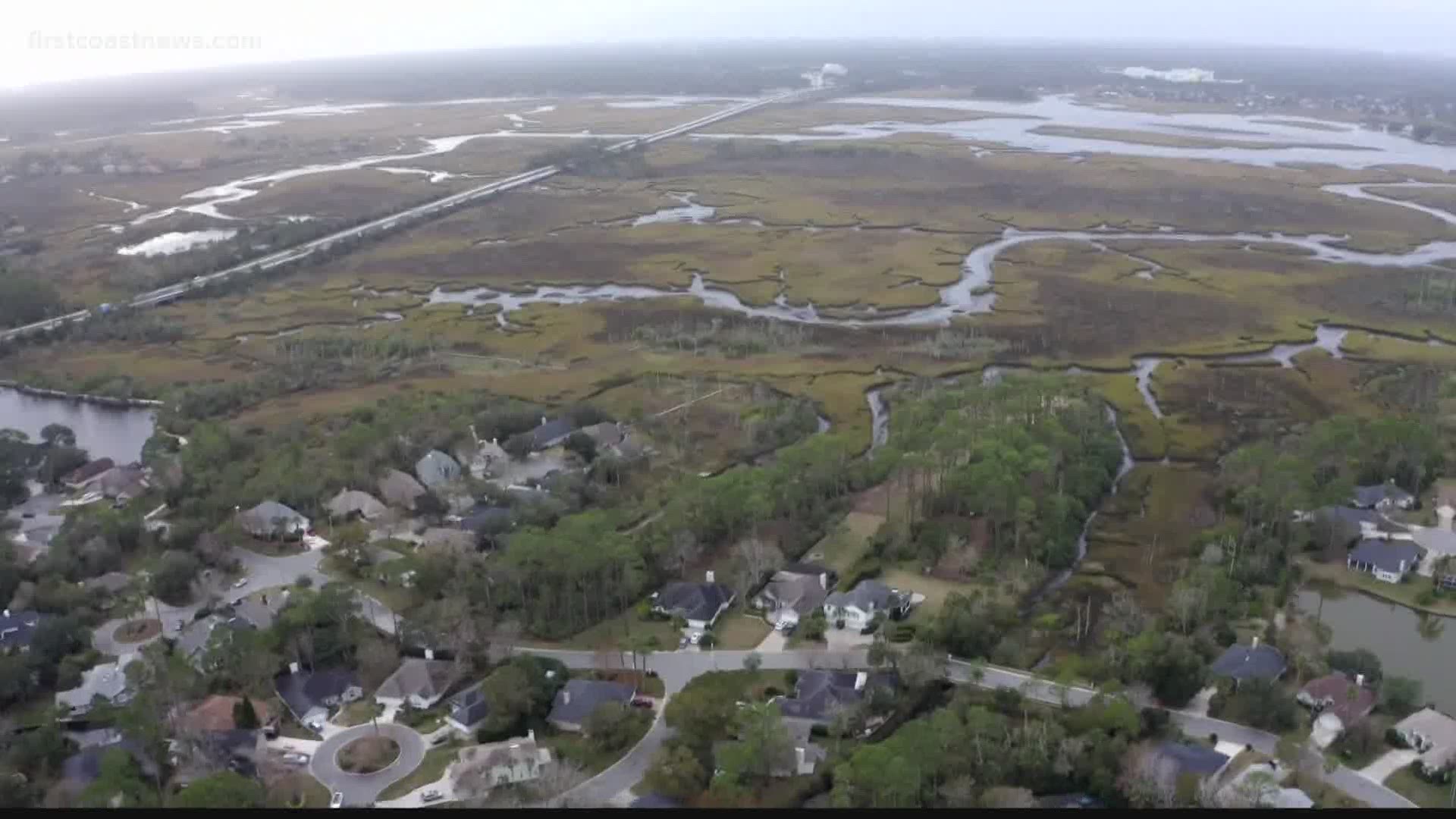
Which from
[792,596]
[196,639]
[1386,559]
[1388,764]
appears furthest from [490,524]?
[1386,559]

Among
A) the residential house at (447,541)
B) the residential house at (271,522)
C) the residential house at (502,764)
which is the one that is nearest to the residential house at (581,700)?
the residential house at (502,764)

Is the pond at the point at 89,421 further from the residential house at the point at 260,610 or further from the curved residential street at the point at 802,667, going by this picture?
the curved residential street at the point at 802,667

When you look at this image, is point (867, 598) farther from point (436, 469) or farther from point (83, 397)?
point (83, 397)

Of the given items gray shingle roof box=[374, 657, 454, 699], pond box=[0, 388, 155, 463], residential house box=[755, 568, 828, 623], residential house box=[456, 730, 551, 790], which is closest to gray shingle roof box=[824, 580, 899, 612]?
residential house box=[755, 568, 828, 623]

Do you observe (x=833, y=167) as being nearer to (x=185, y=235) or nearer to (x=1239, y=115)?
(x=185, y=235)

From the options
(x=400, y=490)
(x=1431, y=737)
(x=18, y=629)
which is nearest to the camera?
(x=1431, y=737)

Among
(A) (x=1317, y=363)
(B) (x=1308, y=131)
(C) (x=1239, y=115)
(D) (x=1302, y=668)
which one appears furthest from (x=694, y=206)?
(C) (x=1239, y=115)

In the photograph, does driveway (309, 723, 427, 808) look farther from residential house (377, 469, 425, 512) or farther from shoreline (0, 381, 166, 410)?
shoreline (0, 381, 166, 410)
